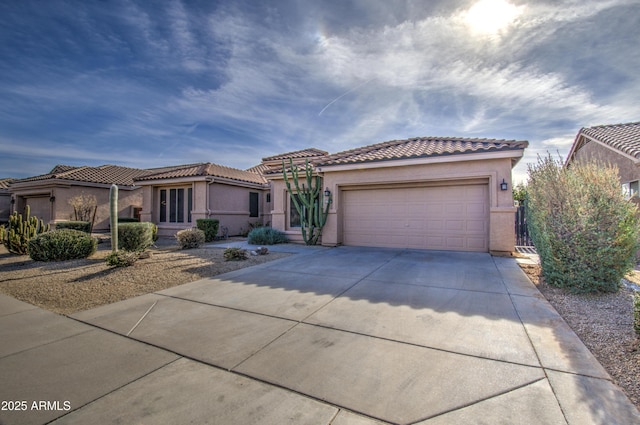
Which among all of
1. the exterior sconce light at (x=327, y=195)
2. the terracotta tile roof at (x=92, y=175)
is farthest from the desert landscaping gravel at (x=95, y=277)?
the terracotta tile roof at (x=92, y=175)

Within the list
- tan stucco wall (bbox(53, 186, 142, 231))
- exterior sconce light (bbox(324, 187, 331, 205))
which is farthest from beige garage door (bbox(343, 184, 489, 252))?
tan stucco wall (bbox(53, 186, 142, 231))

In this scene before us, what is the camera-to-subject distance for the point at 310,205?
12328 millimetres

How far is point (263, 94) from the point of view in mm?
12078

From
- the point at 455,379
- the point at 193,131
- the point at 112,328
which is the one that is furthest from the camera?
the point at 193,131

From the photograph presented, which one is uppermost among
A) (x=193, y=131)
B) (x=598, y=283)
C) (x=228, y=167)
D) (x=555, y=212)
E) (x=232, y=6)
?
(x=232, y=6)

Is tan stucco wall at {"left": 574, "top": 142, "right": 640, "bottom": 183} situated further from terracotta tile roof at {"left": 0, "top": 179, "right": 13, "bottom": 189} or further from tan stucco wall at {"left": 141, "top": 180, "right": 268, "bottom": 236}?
terracotta tile roof at {"left": 0, "top": 179, "right": 13, "bottom": 189}

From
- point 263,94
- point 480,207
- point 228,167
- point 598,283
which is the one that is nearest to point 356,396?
point 598,283

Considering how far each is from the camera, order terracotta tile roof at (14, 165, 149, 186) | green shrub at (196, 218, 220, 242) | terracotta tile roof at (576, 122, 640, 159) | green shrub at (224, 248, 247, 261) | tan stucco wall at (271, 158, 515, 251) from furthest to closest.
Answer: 1. terracotta tile roof at (14, 165, 149, 186)
2. green shrub at (196, 218, 220, 242)
3. terracotta tile roof at (576, 122, 640, 159)
4. tan stucco wall at (271, 158, 515, 251)
5. green shrub at (224, 248, 247, 261)

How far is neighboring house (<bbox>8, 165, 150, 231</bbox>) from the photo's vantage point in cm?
1798

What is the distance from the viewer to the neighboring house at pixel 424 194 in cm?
953

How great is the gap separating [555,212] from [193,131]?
16.3 metres

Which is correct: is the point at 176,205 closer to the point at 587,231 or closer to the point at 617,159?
the point at 587,231

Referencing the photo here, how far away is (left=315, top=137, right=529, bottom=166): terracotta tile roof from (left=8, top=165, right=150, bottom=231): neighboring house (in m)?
16.1

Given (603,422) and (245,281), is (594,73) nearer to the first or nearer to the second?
(603,422)
